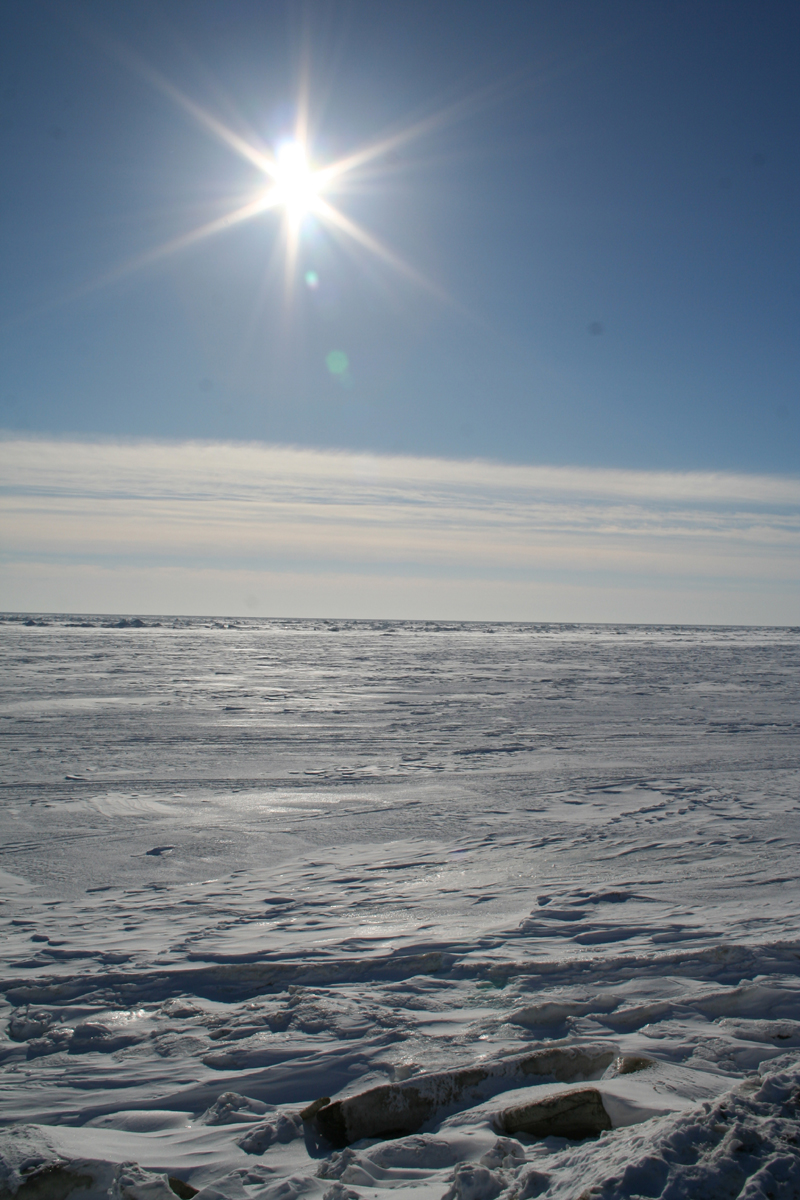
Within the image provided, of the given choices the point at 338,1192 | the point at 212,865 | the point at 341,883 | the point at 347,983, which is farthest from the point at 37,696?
the point at 338,1192

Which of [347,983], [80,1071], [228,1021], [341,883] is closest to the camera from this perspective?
[80,1071]

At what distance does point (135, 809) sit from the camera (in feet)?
23.0

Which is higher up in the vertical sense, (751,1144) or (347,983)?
(751,1144)

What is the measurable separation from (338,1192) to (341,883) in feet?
9.85

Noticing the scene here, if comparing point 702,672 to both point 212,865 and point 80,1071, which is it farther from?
point 80,1071

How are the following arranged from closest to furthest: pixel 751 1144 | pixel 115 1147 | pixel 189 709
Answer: pixel 751 1144
pixel 115 1147
pixel 189 709

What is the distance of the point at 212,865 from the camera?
5.58m

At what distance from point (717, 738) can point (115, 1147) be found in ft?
33.4

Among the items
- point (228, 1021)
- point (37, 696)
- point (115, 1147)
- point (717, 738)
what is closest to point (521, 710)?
point (717, 738)

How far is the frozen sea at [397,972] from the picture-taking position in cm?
224

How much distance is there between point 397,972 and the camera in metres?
3.79

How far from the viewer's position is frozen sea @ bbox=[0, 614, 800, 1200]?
7.34 feet

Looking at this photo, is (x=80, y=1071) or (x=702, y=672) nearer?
(x=80, y=1071)

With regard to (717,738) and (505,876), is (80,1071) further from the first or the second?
(717,738)
